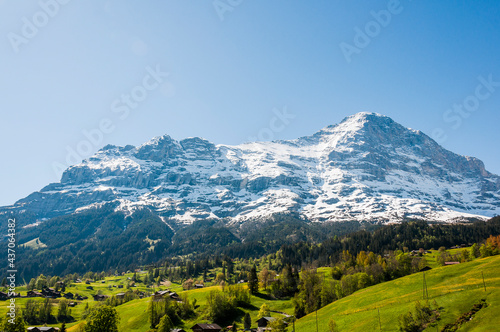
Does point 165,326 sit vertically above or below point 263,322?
above

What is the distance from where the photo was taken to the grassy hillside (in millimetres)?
49184

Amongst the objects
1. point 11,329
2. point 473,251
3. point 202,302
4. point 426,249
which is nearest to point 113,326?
point 11,329

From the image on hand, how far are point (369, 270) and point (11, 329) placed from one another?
11051 cm

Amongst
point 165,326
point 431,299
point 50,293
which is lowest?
point 165,326

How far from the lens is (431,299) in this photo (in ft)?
191

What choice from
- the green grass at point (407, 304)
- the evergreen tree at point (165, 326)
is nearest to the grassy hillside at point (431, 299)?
the green grass at point (407, 304)

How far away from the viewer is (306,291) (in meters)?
106

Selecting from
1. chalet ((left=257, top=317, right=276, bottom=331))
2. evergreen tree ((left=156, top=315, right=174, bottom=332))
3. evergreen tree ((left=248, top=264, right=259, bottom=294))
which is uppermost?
evergreen tree ((left=248, top=264, right=259, bottom=294))

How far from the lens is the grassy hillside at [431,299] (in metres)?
49.2

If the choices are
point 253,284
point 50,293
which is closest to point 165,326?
point 253,284

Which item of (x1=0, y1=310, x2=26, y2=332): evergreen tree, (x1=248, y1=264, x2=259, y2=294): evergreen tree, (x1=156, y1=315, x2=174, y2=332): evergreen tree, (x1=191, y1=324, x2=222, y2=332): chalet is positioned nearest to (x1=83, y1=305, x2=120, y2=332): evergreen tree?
(x1=156, y1=315, x2=174, y2=332): evergreen tree

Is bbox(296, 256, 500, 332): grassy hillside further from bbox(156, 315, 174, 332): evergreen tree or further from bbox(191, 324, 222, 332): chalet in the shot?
bbox(156, 315, 174, 332): evergreen tree

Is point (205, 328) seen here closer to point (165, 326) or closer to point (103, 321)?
point (165, 326)

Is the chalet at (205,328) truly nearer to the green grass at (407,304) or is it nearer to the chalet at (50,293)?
the green grass at (407,304)
